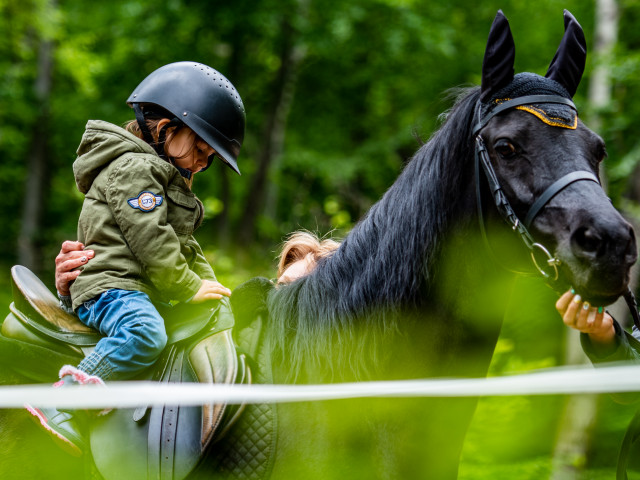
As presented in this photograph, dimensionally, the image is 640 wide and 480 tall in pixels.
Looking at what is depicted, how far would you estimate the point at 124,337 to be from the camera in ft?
7.45

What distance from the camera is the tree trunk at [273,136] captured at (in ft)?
47.9

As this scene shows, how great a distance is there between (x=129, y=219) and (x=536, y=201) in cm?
141

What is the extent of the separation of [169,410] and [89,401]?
276 millimetres

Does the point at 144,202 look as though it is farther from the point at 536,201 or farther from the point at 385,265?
the point at 536,201

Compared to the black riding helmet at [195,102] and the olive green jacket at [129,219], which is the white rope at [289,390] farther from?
the black riding helmet at [195,102]

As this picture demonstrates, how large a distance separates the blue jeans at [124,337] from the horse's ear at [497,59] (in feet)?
4.63

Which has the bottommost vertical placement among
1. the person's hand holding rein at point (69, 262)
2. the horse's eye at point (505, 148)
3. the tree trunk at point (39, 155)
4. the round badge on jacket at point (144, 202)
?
the tree trunk at point (39, 155)

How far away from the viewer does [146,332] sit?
229 centimetres

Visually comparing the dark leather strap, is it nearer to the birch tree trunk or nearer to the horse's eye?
the horse's eye

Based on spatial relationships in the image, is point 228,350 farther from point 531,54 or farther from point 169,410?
point 531,54

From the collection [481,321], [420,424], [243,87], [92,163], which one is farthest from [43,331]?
[243,87]

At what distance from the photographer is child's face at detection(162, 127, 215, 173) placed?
8.89 feet

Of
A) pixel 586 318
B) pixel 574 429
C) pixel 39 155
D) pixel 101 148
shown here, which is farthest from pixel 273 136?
pixel 586 318

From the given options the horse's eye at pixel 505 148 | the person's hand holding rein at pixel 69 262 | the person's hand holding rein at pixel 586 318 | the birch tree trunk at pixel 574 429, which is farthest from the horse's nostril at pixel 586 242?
the birch tree trunk at pixel 574 429
